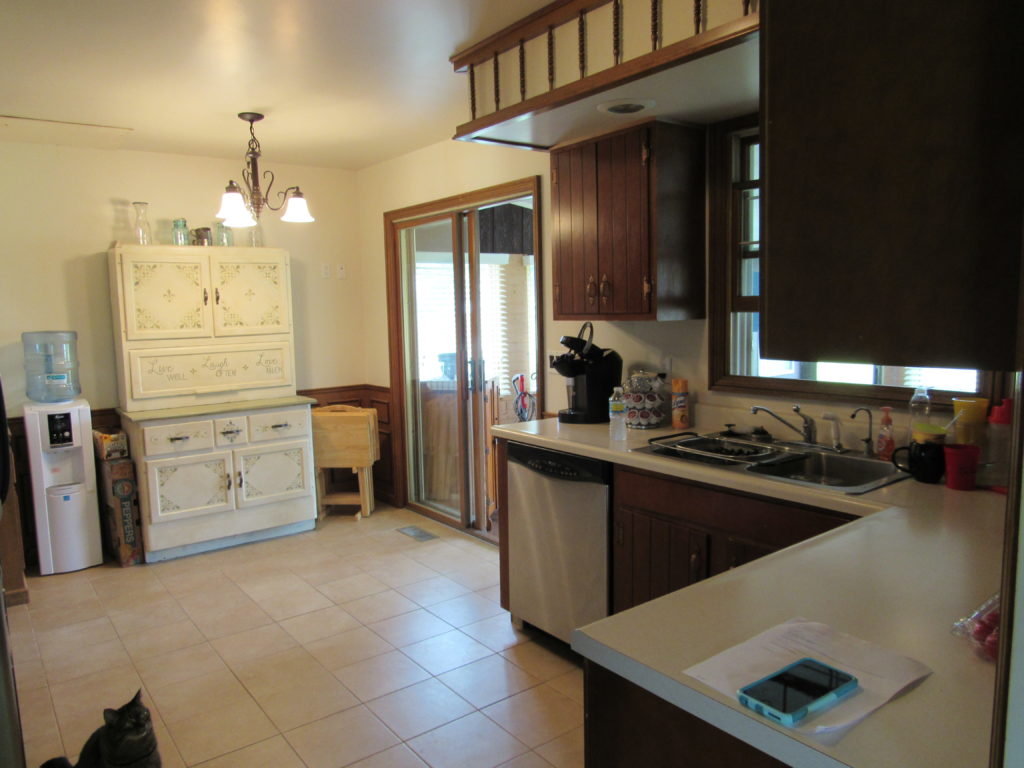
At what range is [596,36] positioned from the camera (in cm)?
238

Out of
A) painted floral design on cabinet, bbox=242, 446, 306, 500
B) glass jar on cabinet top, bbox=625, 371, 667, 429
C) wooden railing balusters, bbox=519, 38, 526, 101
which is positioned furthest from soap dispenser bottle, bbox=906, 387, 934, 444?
painted floral design on cabinet, bbox=242, 446, 306, 500

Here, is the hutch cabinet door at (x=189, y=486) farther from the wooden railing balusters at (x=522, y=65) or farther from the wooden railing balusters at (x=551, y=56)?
the wooden railing balusters at (x=551, y=56)

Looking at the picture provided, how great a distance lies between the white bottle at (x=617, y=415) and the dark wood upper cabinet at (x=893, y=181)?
6.59 ft

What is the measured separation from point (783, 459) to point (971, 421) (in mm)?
564

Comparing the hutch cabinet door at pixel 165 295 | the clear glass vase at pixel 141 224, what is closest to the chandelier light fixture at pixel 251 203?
the hutch cabinet door at pixel 165 295

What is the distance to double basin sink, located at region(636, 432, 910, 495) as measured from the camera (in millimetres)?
2314

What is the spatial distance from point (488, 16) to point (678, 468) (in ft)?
5.76

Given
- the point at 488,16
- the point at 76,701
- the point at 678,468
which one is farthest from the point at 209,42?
the point at 76,701

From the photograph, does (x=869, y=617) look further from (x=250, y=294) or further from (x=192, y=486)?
(x=250, y=294)

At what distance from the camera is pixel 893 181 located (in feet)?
2.55

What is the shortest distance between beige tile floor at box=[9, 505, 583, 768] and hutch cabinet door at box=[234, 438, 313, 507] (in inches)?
17.0

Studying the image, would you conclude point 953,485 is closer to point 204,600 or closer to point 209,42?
point 209,42

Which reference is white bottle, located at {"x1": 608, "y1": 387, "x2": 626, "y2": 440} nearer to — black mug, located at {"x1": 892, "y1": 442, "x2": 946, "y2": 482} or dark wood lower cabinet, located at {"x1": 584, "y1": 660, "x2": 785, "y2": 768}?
black mug, located at {"x1": 892, "y1": 442, "x2": 946, "y2": 482}

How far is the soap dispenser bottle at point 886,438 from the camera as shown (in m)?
2.35
